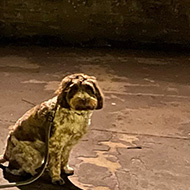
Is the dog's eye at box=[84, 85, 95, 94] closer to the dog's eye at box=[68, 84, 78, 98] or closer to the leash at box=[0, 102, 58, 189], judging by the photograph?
the dog's eye at box=[68, 84, 78, 98]

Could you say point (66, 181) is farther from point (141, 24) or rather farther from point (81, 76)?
point (141, 24)

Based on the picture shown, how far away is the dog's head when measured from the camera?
8.98 ft

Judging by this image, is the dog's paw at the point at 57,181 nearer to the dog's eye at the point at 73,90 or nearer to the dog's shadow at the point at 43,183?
the dog's shadow at the point at 43,183

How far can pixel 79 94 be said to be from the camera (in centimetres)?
274

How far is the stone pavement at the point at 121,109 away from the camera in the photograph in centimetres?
335

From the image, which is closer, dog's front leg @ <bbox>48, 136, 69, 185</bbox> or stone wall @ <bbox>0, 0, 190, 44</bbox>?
dog's front leg @ <bbox>48, 136, 69, 185</bbox>

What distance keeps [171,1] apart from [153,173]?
4.07 m

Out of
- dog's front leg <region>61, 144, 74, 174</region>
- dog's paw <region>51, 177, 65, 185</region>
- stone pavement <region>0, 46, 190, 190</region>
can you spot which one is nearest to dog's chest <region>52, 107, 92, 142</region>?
dog's front leg <region>61, 144, 74, 174</region>

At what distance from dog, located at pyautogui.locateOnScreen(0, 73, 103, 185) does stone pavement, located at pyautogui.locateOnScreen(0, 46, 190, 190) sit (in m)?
0.15

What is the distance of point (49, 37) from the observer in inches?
279

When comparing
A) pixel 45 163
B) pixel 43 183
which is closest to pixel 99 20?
pixel 43 183

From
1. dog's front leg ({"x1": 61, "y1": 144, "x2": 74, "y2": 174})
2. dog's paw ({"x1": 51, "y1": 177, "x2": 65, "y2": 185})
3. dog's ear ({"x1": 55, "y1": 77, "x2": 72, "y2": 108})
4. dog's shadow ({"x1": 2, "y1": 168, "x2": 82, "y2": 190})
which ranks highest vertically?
dog's ear ({"x1": 55, "y1": 77, "x2": 72, "y2": 108})

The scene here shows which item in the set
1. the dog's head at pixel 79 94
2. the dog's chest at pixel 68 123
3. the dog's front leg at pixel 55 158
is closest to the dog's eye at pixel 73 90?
the dog's head at pixel 79 94

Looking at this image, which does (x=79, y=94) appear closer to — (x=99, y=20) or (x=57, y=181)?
(x=57, y=181)
